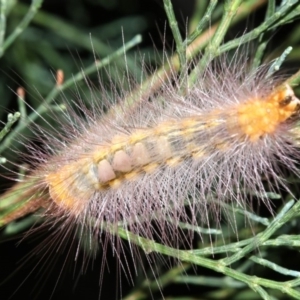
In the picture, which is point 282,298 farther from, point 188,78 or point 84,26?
point 84,26

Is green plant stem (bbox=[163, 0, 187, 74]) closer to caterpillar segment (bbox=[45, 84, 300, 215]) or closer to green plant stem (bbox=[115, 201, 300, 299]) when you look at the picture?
caterpillar segment (bbox=[45, 84, 300, 215])

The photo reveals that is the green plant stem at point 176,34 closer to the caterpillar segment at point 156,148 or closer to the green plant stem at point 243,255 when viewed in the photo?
the caterpillar segment at point 156,148

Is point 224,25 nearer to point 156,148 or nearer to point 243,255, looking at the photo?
→ point 156,148

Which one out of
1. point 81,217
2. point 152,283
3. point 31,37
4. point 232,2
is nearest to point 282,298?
point 152,283

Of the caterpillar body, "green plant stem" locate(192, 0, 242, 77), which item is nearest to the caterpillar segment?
the caterpillar body

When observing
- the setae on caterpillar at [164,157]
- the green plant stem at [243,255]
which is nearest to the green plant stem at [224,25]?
the setae on caterpillar at [164,157]

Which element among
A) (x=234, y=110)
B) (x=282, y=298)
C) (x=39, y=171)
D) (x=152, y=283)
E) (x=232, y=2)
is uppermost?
(x=232, y=2)

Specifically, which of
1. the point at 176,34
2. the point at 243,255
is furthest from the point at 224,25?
the point at 243,255

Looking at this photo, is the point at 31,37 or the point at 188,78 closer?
the point at 188,78
